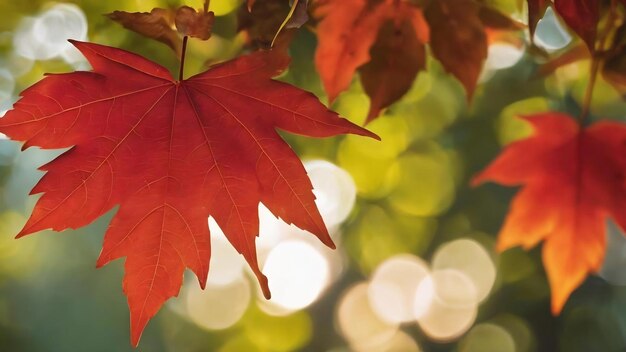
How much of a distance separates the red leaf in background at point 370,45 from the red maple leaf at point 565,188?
0.21 meters

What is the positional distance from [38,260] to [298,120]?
368 cm

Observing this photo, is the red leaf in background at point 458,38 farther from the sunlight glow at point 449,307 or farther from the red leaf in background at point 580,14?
the sunlight glow at point 449,307

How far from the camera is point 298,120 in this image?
498 millimetres

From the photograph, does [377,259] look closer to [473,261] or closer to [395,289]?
[395,289]

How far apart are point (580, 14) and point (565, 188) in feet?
1.37

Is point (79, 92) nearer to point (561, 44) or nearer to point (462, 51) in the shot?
point (462, 51)

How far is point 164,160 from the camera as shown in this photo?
523mm

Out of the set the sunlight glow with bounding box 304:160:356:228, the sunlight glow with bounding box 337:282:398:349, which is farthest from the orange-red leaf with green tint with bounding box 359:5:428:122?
the sunlight glow with bounding box 337:282:398:349

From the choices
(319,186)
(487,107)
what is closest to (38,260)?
(319,186)

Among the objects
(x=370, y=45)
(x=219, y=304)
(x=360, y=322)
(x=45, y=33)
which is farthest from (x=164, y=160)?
(x=360, y=322)

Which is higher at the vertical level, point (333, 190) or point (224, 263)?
point (224, 263)

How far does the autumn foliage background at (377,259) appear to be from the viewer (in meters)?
3.36

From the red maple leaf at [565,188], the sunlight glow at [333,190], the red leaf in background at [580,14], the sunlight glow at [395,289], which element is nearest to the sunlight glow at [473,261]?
the sunlight glow at [395,289]

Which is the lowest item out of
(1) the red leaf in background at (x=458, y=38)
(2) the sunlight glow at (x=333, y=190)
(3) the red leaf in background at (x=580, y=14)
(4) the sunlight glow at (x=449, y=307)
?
(4) the sunlight glow at (x=449, y=307)
